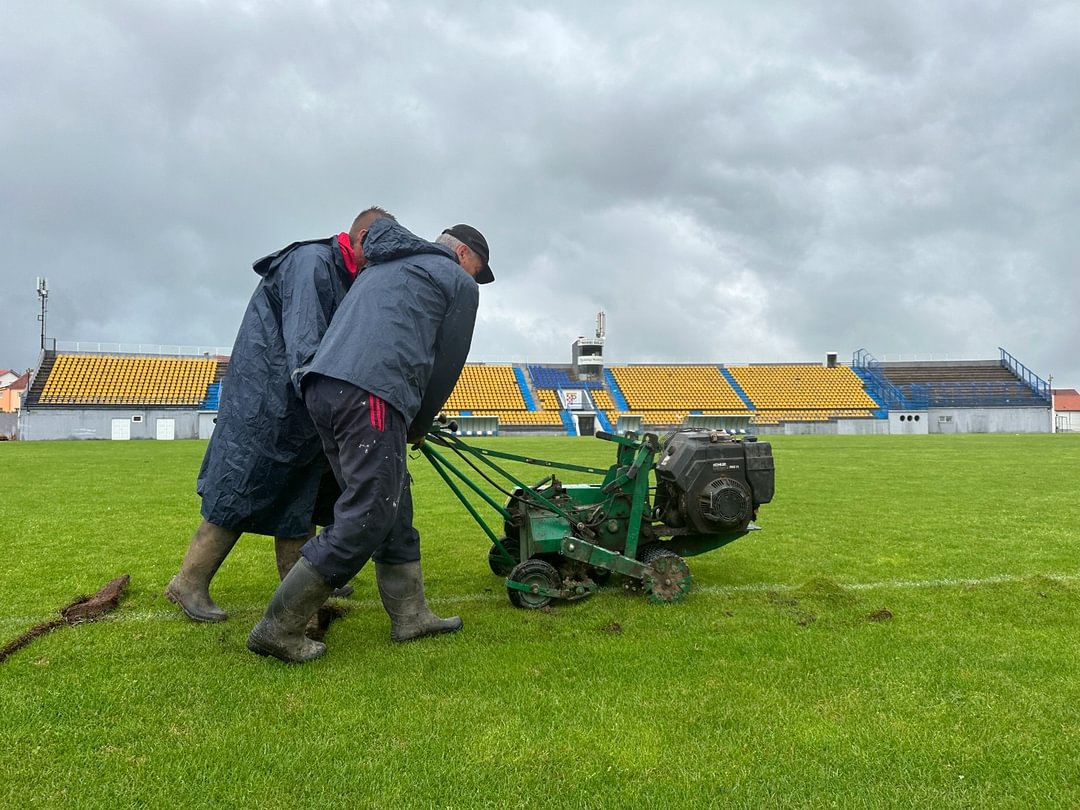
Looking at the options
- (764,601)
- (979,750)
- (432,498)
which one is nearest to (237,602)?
(764,601)

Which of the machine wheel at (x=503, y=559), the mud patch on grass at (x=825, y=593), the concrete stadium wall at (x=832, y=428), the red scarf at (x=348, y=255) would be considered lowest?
the mud patch on grass at (x=825, y=593)

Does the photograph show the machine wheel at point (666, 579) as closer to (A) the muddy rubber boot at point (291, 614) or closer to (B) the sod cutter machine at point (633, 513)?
(B) the sod cutter machine at point (633, 513)

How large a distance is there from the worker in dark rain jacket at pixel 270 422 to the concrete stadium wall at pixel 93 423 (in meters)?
40.2

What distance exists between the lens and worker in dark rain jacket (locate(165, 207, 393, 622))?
3.50 metres

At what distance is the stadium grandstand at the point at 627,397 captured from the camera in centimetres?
4056

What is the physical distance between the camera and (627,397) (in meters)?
52.2

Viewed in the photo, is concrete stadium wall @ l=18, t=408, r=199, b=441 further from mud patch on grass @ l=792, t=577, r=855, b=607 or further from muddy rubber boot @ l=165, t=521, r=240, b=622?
mud patch on grass @ l=792, t=577, r=855, b=607

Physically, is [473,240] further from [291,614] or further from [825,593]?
[825,593]

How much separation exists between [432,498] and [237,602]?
5.83 meters

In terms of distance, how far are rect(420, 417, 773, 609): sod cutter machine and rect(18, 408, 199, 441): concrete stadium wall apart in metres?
40.2

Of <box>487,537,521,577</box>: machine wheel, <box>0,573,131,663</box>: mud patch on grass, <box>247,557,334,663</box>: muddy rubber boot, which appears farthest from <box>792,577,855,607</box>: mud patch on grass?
<box>0,573,131,663</box>: mud patch on grass

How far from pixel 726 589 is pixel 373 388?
2781 mm

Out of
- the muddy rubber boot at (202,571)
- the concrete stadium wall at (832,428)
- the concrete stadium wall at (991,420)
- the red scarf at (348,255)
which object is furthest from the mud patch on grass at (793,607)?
the concrete stadium wall at (991,420)

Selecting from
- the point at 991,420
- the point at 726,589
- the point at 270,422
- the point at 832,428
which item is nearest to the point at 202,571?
the point at 270,422
